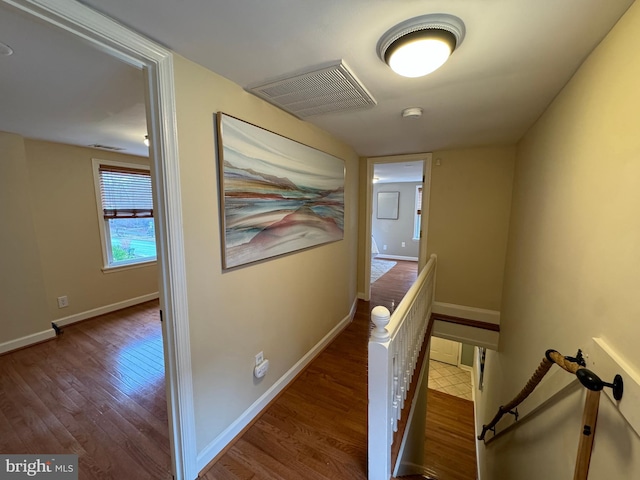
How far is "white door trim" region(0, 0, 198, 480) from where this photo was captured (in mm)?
941

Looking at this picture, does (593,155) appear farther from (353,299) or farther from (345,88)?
(353,299)

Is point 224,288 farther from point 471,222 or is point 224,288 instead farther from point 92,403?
point 471,222

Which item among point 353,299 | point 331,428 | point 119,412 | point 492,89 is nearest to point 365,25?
point 492,89

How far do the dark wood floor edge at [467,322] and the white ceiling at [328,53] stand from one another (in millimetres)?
2228

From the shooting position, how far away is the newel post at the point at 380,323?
119cm

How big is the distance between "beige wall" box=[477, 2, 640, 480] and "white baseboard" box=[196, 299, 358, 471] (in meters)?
1.66

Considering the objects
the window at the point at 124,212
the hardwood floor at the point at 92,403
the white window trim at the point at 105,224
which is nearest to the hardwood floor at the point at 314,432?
the hardwood floor at the point at 92,403

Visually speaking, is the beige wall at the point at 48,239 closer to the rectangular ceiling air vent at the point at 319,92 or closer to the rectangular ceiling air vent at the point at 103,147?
the rectangular ceiling air vent at the point at 103,147

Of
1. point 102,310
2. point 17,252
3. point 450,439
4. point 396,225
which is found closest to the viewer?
point 17,252

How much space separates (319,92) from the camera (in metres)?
1.54

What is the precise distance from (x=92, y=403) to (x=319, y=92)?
9.09ft

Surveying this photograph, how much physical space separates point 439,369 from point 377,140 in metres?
5.31

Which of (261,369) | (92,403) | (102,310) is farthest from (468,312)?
(102,310)

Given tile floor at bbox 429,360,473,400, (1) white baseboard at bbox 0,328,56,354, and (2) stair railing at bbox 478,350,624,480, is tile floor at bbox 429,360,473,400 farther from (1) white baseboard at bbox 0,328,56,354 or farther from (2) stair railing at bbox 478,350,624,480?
(1) white baseboard at bbox 0,328,56,354
